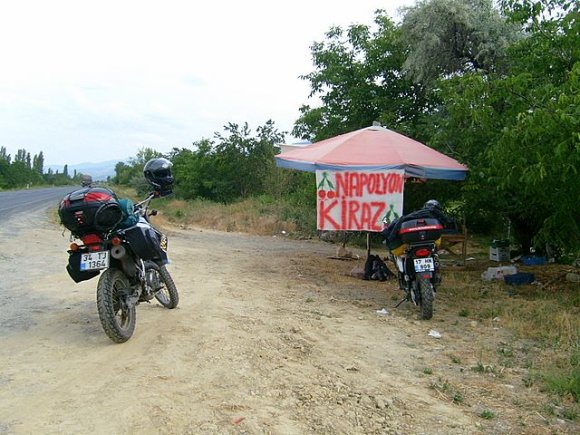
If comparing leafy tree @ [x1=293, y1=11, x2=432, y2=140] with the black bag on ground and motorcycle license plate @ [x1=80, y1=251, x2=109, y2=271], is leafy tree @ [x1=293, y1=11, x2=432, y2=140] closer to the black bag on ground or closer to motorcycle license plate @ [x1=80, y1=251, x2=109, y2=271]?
the black bag on ground

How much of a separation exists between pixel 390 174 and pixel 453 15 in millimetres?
6697

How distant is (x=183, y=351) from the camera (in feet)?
14.0

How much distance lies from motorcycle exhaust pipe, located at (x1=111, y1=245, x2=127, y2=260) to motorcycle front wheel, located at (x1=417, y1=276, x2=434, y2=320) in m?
3.24

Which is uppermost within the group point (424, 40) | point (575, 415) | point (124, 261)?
point (424, 40)

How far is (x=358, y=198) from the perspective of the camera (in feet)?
27.2

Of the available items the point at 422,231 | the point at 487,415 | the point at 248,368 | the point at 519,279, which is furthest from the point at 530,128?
the point at 248,368

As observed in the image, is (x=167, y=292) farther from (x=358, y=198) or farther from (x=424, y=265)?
(x=358, y=198)

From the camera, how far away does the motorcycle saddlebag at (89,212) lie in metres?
4.46

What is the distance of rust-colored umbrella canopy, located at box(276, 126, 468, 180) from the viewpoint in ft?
26.3

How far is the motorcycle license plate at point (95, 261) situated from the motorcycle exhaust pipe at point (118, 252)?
8 centimetres

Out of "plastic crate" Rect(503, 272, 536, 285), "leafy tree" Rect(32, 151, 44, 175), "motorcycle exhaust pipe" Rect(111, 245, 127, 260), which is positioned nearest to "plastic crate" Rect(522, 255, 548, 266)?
"plastic crate" Rect(503, 272, 536, 285)

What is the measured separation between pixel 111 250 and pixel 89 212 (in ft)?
1.22

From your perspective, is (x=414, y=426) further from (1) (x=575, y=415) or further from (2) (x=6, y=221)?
(2) (x=6, y=221)

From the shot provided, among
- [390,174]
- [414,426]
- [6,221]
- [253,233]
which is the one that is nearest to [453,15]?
[390,174]
